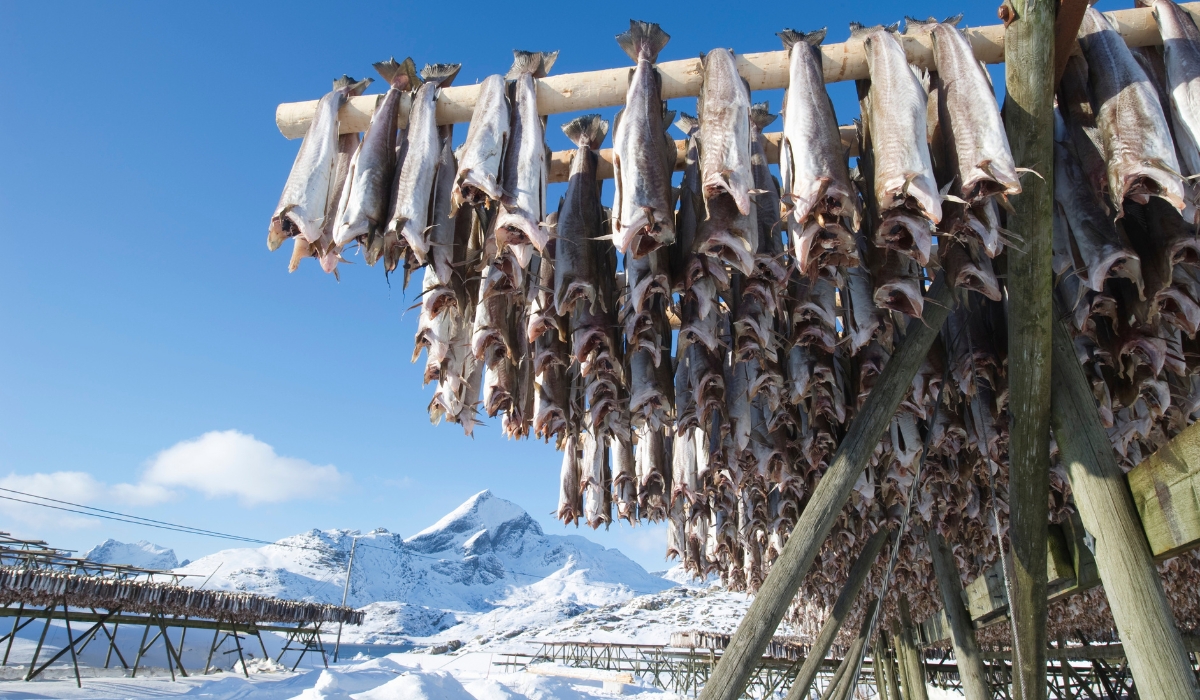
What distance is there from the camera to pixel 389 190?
2.28m

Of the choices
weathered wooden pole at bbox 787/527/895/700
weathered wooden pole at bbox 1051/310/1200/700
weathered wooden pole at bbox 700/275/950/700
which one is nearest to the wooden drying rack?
weathered wooden pole at bbox 700/275/950/700

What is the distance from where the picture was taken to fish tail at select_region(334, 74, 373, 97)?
8.64ft

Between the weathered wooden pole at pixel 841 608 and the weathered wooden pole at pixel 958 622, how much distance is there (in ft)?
3.19

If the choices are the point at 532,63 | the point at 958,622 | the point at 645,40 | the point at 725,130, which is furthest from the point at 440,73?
the point at 958,622

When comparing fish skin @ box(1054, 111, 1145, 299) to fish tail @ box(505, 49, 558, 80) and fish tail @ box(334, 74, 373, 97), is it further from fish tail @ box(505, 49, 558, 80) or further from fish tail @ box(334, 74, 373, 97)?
fish tail @ box(334, 74, 373, 97)

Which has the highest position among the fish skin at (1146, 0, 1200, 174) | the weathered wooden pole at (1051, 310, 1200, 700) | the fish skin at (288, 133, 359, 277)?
the fish skin at (1146, 0, 1200, 174)

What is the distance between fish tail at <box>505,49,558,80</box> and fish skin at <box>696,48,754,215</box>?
25.3 inches

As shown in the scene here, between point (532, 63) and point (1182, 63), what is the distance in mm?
Answer: 2264

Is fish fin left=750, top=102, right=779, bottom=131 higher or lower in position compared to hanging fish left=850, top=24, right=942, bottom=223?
higher

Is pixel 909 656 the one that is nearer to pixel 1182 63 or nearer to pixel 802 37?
pixel 1182 63

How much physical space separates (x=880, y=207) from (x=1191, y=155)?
3.59 ft

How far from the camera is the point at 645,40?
2.46 metres

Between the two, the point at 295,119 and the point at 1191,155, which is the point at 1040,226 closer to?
the point at 1191,155

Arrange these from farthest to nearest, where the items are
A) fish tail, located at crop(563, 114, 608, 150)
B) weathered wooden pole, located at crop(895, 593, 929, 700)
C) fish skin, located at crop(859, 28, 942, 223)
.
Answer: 1. weathered wooden pole, located at crop(895, 593, 929, 700)
2. fish tail, located at crop(563, 114, 608, 150)
3. fish skin, located at crop(859, 28, 942, 223)
